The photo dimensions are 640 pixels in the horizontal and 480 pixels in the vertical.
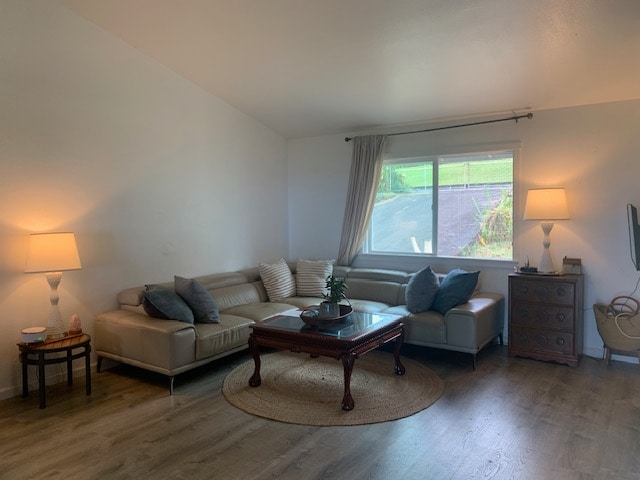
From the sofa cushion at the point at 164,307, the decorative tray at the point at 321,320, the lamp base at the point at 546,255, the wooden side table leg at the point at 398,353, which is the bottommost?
the wooden side table leg at the point at 398,353

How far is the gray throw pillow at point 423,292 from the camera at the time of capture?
4.18 m

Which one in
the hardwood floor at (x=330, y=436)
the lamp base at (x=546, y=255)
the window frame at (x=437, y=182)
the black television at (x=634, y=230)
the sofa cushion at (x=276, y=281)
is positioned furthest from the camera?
the sofa cushion at (x=276, y=281)

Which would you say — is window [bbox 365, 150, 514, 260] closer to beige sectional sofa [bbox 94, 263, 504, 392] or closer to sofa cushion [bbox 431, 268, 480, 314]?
beige sectional sofa [bbox 94, 263, 504, 392]

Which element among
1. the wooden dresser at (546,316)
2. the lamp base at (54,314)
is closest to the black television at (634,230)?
the wooden dresser at (546,316)

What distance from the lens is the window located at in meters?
4.62

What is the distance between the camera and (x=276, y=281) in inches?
196

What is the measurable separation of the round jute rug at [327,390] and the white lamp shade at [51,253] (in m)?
1.50

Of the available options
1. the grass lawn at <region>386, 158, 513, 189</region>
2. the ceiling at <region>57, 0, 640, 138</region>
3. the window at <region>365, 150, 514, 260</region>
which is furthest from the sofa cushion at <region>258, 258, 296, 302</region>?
the ceiling at <region>57, 0, 640, 138</region>

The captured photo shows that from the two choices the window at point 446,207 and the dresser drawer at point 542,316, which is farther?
the window at point 446,207

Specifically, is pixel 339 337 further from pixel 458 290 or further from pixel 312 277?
pixel 312 277

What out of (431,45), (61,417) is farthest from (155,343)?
(431,45)

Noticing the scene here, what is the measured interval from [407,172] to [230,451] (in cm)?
365

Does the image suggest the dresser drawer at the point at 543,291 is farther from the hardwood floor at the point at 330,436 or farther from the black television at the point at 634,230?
the hardwood floor at the point at 330,436

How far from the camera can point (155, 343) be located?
3.44 metres
